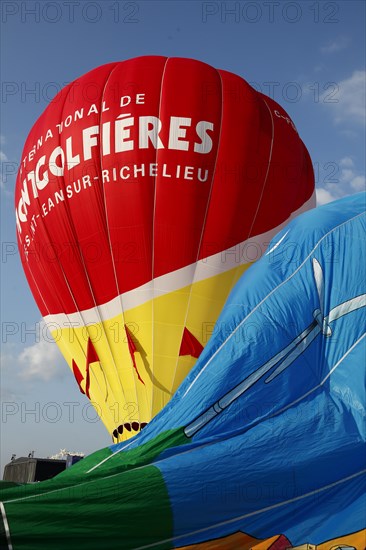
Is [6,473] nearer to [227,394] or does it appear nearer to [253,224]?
→ [253,224]

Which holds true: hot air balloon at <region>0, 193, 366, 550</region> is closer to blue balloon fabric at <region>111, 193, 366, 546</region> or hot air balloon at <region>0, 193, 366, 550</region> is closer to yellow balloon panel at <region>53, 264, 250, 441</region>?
blue balloon fabric at <region>111, 193, 366, 546</region>

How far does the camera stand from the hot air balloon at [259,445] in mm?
3795

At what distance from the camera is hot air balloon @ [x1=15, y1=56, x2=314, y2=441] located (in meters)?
9.83

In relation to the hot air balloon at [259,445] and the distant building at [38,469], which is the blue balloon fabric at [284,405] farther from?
the distant building at [38,469]

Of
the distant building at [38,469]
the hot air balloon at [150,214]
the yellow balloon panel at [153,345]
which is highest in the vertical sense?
the hot air balloon at [150,214]

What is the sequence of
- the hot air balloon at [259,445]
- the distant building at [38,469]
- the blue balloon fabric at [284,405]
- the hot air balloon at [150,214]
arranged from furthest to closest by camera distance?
the distant building at [38,469], the hot air balloon at [150,214], the blue balloon fabric at [284,405], the hot air balloon at [259,445]

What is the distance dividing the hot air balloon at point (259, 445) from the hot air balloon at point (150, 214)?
4132 millimetres

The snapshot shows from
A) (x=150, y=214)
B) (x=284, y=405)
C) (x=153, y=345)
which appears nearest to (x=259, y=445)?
(x=284, y=405)

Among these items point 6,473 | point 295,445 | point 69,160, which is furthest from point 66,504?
point 6,473

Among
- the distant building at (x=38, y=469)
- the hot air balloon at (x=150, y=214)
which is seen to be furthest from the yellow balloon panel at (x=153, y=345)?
the distant building at (x=38, y=469)

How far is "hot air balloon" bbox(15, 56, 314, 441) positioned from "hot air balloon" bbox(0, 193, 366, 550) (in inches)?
163

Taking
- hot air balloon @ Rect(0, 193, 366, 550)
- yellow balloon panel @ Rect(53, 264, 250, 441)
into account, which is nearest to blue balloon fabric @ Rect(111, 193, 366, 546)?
hot air balloon @ Rect(0, 193, 366, 550)

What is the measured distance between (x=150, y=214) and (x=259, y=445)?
606 centimetres

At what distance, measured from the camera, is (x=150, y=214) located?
10.0 metres
